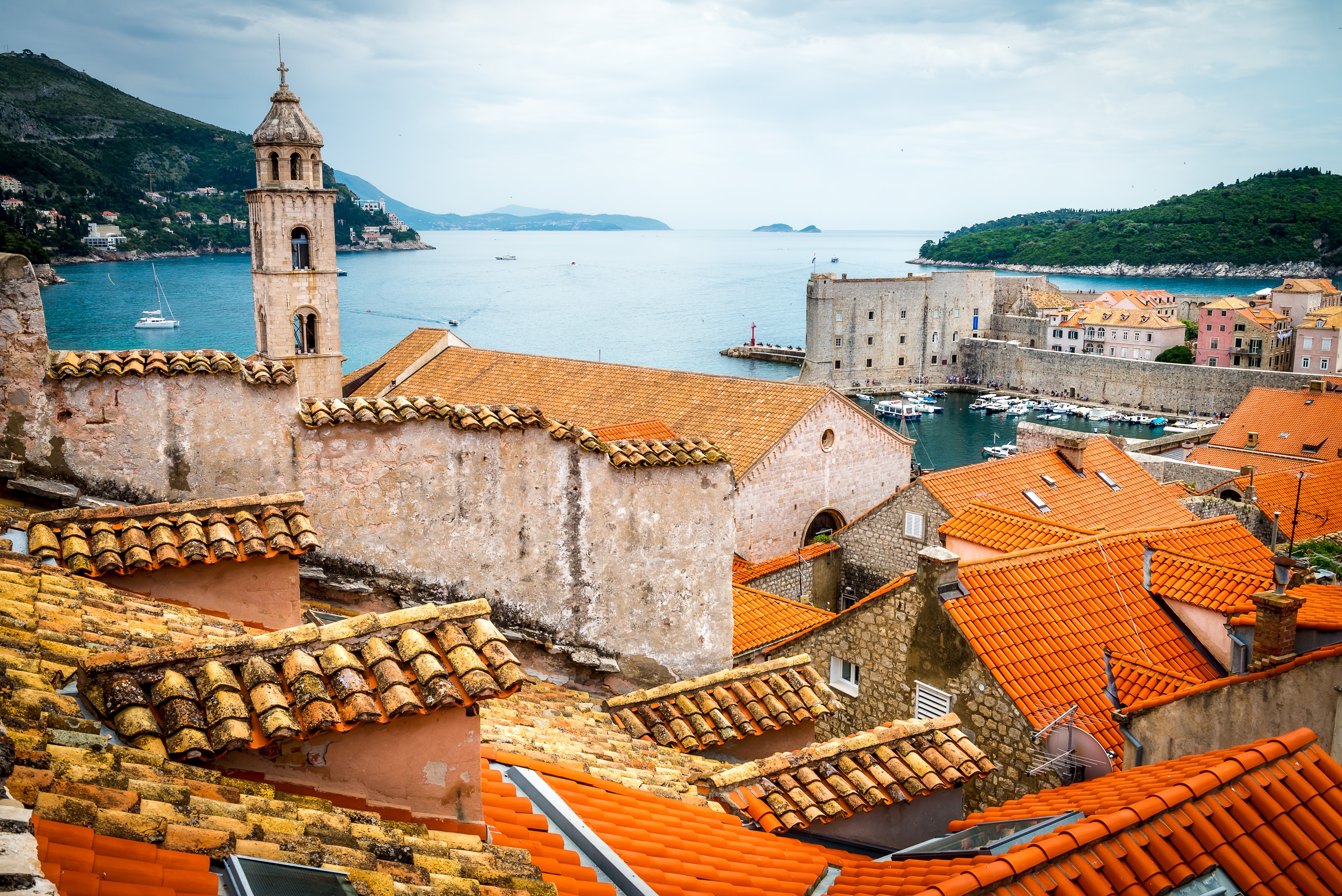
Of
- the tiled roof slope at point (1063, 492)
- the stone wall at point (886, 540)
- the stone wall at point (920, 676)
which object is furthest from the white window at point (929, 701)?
the stone wall at point (886, 540)

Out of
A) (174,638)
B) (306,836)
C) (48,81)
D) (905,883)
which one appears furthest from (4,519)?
(48,81)

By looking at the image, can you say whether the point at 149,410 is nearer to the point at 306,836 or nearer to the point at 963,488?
the point at 306,836

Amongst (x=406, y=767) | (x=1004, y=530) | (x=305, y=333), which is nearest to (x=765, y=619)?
(x=1004, y=530)

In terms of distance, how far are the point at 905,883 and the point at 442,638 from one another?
2.42 m

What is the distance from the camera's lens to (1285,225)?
16925cm

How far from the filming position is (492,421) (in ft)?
23.4

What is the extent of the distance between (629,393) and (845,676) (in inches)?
666

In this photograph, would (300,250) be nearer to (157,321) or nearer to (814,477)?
(814,477)

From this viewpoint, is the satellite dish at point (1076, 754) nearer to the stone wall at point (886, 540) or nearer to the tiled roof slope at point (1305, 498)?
the stone wall at point (886, 540)

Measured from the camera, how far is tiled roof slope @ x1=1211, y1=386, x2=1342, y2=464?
3291 cm

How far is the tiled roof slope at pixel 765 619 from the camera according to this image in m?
13.0

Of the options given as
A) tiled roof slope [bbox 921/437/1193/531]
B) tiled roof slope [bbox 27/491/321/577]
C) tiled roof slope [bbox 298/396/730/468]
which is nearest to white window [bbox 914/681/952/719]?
tiled roof slope [bbox 298/396/730/468]

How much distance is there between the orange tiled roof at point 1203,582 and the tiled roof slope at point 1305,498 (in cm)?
914

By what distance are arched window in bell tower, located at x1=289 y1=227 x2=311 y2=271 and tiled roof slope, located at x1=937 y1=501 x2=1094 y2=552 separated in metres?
20.3
